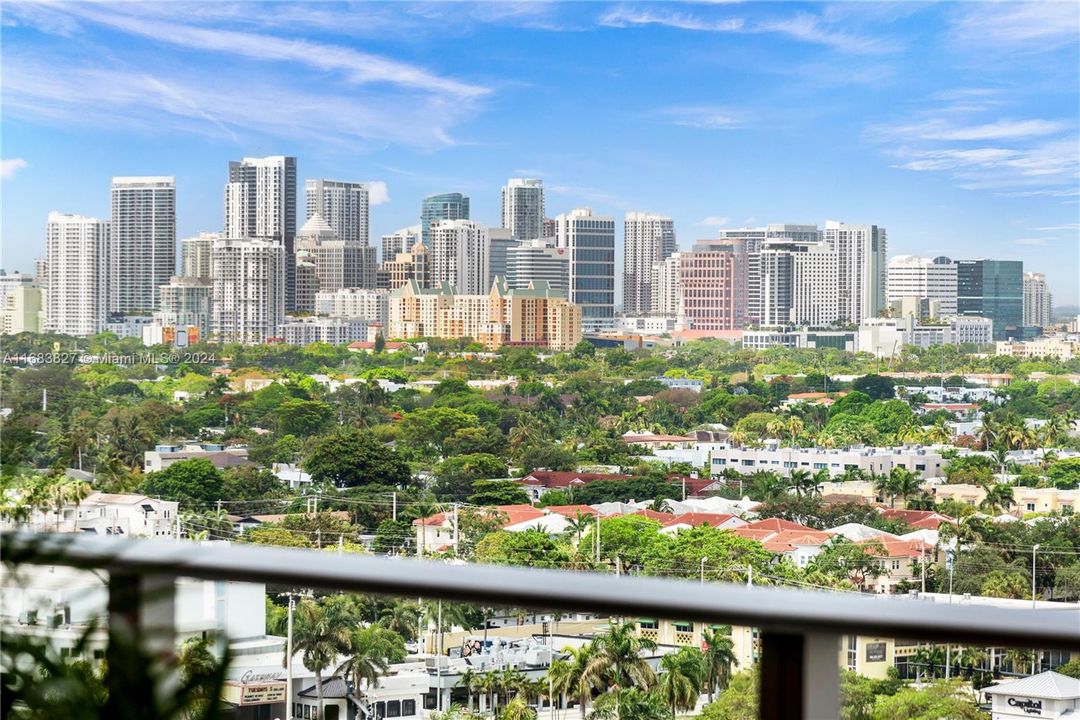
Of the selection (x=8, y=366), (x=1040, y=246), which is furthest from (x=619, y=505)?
(x=1040, y=246)

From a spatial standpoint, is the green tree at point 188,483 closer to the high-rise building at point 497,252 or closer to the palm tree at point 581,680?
the palm tree at point 581,680

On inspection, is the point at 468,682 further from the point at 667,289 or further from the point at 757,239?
the point at 667,289

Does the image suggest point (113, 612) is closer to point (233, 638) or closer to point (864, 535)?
point (233, 638)

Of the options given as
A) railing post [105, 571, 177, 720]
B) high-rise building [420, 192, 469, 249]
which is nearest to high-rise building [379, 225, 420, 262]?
high-rise building [420, 192, 469, 249]

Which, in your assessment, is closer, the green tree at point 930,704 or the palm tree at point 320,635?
the green tree at point 930,704

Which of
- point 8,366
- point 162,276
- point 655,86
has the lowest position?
point 8,366

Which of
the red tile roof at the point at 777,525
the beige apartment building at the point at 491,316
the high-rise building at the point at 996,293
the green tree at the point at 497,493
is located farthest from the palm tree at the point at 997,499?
the beige apartment building at the point at 491,316
